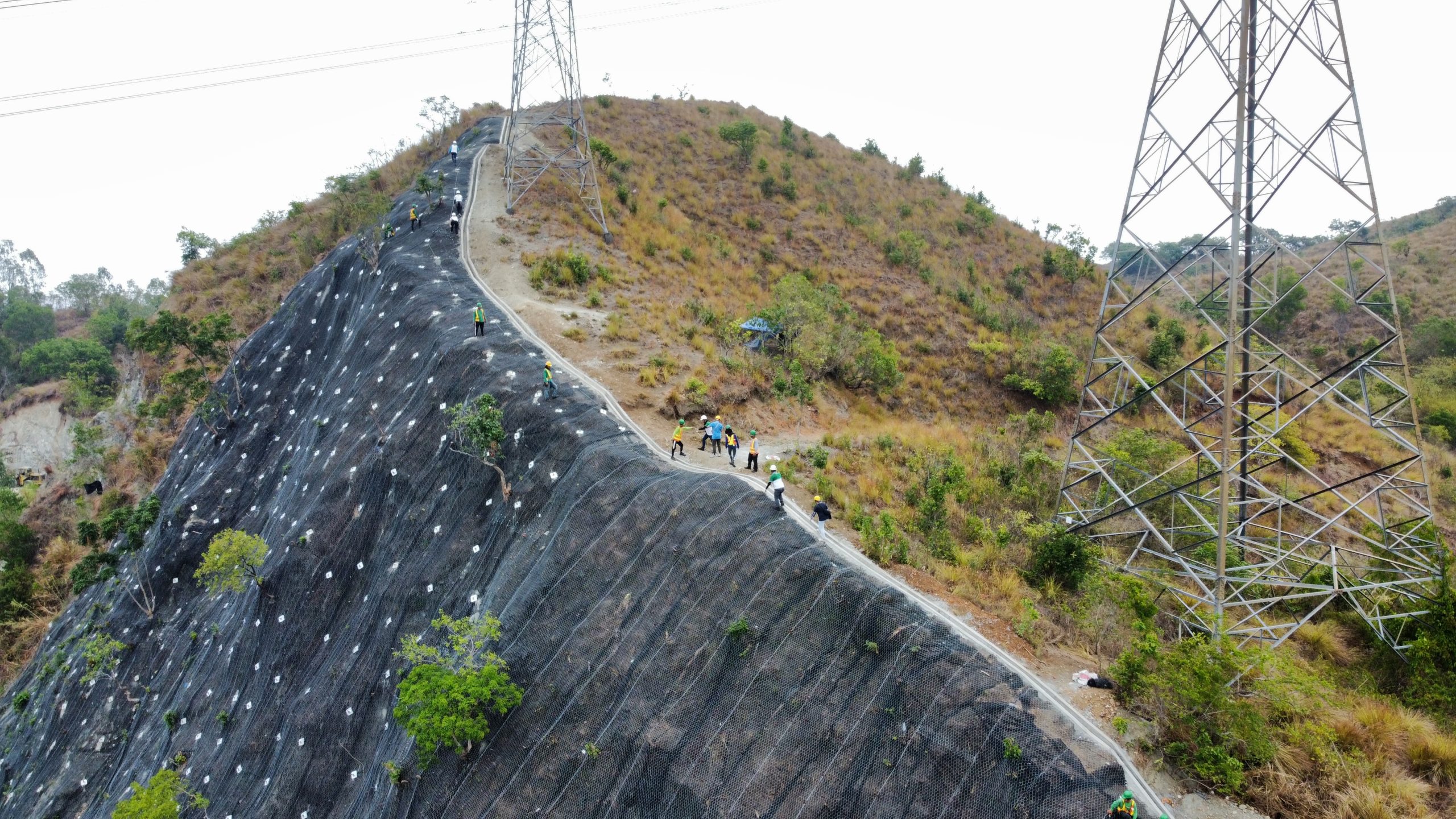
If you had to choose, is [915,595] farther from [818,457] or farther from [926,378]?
[926,378]

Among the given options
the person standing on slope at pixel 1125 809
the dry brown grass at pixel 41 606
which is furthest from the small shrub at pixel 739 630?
the dry brown grass at pixel 41 606

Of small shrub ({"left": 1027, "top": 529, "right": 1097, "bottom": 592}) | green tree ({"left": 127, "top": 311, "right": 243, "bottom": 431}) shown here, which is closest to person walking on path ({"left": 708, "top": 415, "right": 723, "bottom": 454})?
small shrub ({"left": 1027, "top": 529, "right": 1097, "bottom": 592})

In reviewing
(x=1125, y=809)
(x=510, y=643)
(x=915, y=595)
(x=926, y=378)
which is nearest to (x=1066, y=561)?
(x=915, y=595)

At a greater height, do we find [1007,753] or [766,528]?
[766,528]

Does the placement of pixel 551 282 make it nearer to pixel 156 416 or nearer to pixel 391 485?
pixel 391 485

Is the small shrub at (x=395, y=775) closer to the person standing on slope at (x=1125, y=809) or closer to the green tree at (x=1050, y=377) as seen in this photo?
the person standing on slope at (x=1125, y=809)

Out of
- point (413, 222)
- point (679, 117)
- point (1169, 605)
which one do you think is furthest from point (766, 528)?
point (679, 117)
